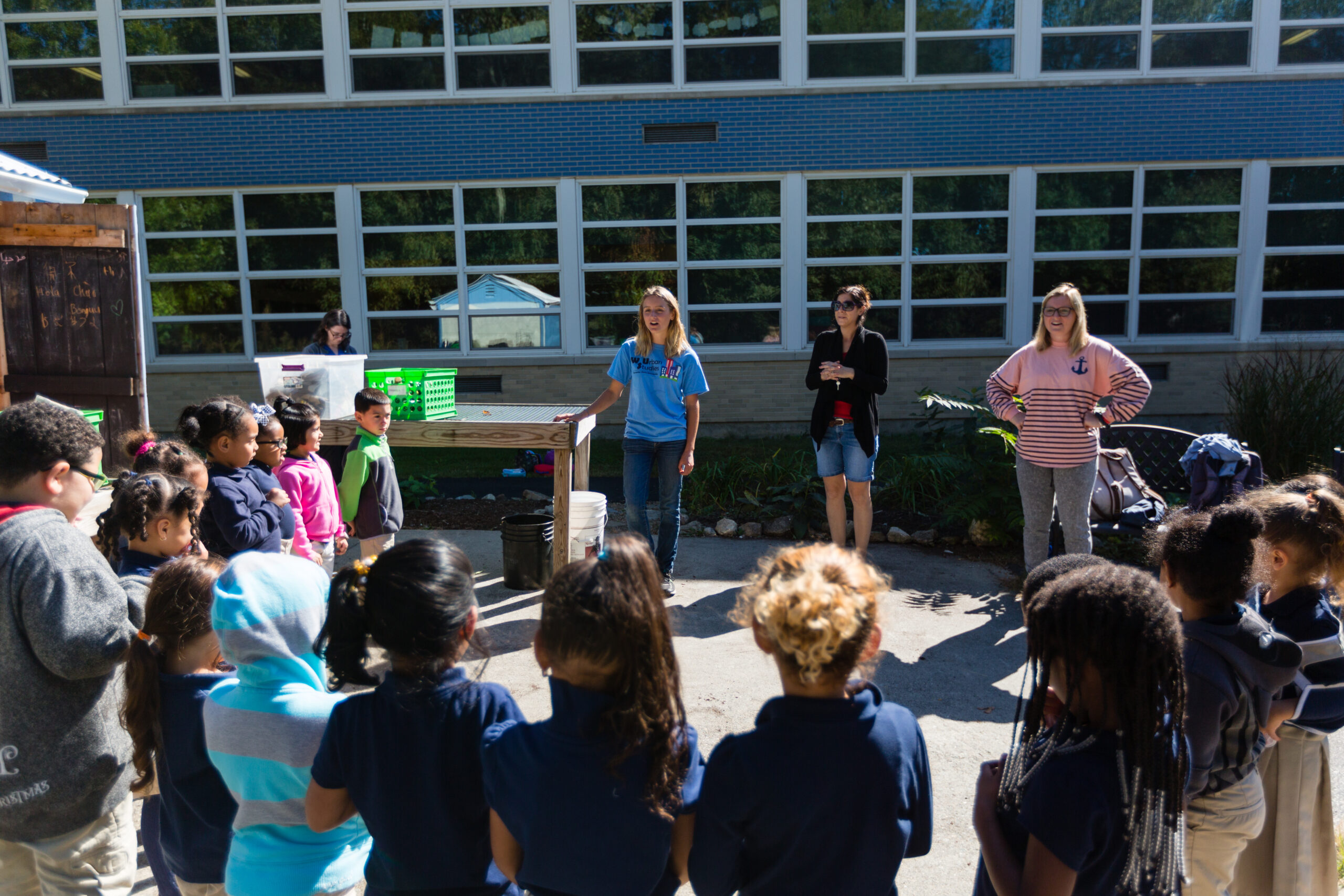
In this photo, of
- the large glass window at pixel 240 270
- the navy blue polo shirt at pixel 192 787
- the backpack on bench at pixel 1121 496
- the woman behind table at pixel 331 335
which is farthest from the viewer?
the large glass window at pixel 240 270

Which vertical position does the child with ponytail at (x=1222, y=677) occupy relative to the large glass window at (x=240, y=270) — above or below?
below

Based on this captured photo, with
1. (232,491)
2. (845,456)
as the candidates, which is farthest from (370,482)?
(845,456)

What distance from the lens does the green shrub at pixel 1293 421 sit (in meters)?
8.02

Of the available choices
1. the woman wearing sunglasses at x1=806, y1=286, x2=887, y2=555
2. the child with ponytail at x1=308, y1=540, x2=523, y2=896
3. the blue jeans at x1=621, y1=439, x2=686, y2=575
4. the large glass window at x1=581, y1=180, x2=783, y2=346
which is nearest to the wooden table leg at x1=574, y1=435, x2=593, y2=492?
the blue jeans at x1=621, y1=439, x2=686, y2=575

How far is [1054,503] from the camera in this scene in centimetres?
551

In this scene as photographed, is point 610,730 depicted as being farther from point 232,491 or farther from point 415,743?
point 232,491

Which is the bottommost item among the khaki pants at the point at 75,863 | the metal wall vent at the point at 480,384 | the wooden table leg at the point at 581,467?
the khaki pants at the point at 75,863

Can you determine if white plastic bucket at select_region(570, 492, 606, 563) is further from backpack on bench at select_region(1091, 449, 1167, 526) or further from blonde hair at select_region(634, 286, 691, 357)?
Answer: backpack on bench at select_region(1091, 449, 1167, 526)

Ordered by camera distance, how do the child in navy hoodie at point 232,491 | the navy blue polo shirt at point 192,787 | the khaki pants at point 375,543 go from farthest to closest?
the khaki pants at point 375,543
the child in navy hoodie at point 232,491
the navy blue polo shirt at point 192,787

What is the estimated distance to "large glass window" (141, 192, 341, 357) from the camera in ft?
42.7

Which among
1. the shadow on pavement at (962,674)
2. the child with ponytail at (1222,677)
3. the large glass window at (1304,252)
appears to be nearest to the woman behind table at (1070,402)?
the shadow on pavement at (962,674)

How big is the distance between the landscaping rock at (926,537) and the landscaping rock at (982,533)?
308 millimetres

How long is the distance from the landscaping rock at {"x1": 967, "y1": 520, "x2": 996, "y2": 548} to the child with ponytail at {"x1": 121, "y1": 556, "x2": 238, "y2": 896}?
600cm

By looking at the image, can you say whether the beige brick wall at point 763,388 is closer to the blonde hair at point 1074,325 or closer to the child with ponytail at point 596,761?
the blonde hair at point 1074,325
